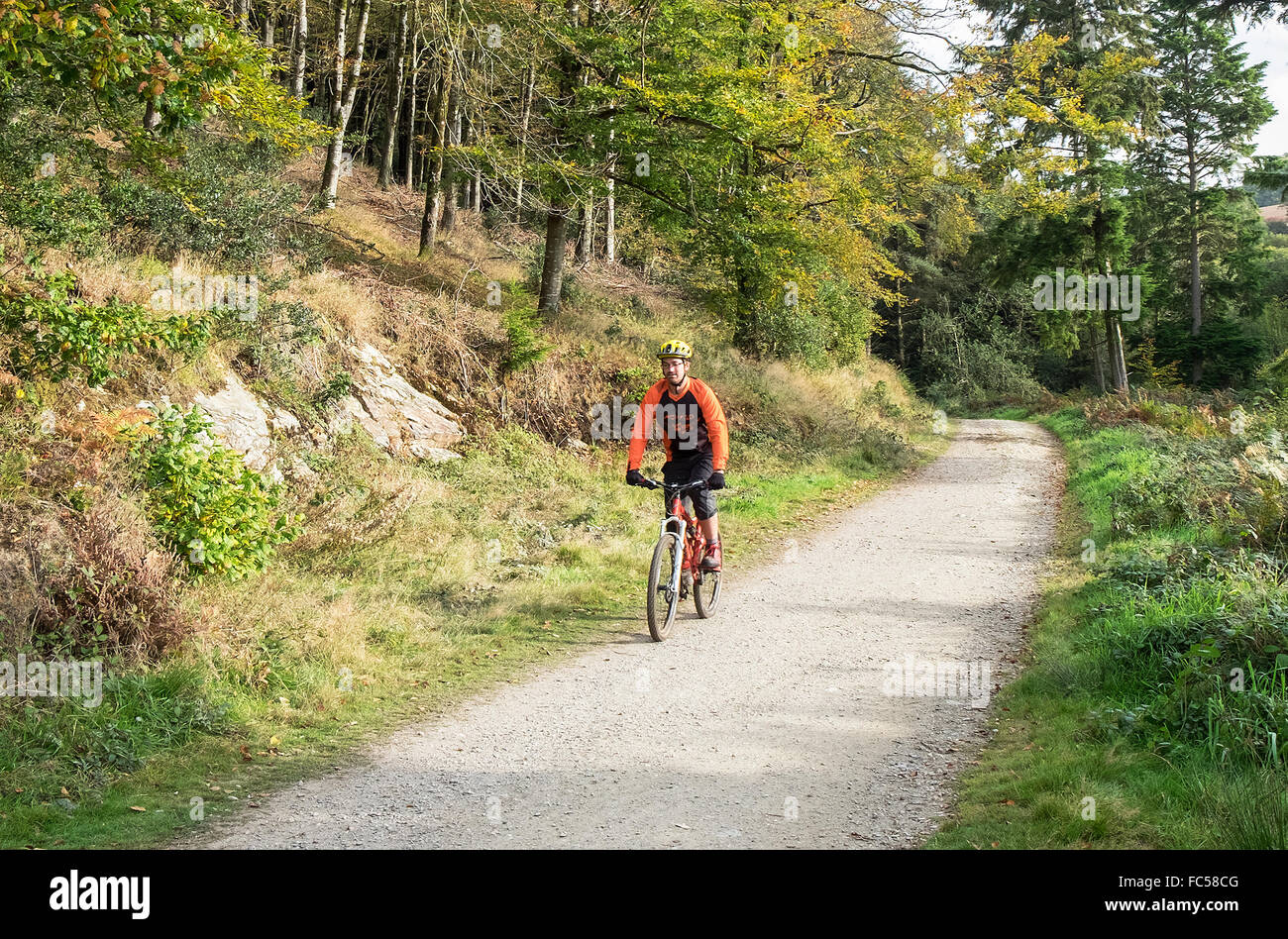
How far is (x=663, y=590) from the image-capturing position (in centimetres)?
843

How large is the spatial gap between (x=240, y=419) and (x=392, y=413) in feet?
9.55

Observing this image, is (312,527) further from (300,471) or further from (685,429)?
(685,429)

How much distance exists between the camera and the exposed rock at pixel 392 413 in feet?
41.5

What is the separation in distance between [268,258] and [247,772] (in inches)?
414

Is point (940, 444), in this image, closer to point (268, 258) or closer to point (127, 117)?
point (268, 258)

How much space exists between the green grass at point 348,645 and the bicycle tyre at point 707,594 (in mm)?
606

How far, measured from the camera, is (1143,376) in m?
41.2

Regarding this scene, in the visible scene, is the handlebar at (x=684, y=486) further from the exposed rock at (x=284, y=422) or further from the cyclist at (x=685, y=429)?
the exposed rock at (x=284, y=422)

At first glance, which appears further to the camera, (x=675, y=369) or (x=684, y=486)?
(x=684, y=486)

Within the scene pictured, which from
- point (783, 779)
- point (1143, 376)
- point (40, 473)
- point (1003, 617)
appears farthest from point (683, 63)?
Result: point (1143, 376)

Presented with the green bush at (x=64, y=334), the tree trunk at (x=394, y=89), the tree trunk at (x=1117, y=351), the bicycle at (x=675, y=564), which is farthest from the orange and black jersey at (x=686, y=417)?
the tree trunk at (x=1117, y=351)

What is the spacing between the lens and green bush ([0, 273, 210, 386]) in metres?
8.45

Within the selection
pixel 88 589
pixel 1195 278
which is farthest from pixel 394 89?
pixel 1195 278

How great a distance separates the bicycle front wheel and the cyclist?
22.4 inches
